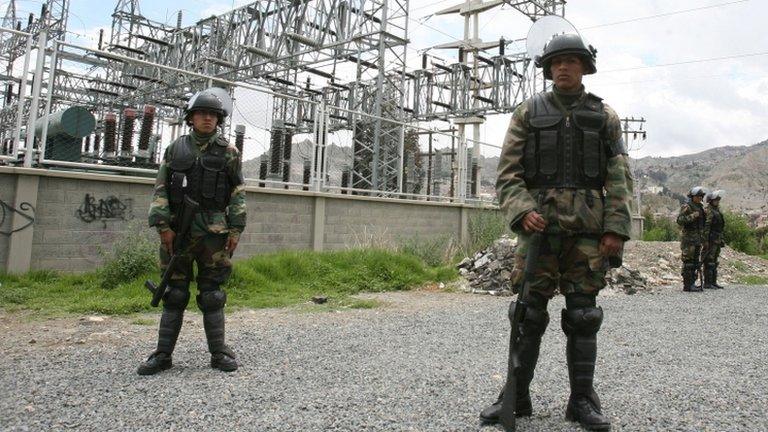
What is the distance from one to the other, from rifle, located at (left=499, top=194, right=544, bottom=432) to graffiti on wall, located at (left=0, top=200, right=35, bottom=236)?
5640 mm

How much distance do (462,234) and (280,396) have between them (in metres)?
9.24

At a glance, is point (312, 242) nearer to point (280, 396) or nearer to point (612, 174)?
point (280, 396)

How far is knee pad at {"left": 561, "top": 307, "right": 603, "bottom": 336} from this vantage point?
247cm

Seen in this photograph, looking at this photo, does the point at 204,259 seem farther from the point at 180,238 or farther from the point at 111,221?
the point at 111,221

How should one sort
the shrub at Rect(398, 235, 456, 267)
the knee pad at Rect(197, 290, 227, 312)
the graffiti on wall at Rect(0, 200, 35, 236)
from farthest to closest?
1. the shrub at Rect(398, 235, 456, 267)
2. the graffiti on wall at Rect(0, 200, 35, 236)
3. the knee pad at Rect(197, 290, 227, 312)

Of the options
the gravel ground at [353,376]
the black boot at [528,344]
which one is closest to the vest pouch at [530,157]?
the black boot at [528,344]

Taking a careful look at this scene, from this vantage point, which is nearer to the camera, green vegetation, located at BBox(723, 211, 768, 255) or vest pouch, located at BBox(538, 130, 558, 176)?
vest pouch, located at BBox(538, 130, 558, 176)

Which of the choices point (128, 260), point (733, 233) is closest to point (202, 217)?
point (128, 260)

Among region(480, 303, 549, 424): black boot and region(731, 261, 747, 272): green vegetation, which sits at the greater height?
region(731, 261, 747, 272): green vegetation

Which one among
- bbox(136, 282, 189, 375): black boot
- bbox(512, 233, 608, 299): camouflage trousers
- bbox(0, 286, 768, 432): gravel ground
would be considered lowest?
bbox(0, 286, 768, 432): gravel ground

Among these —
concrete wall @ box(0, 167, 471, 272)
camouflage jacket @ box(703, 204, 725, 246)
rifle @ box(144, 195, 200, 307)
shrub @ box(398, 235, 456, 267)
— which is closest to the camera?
rifle @ box(144, 195, 200, 307)

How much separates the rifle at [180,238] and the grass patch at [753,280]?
41.4 feet

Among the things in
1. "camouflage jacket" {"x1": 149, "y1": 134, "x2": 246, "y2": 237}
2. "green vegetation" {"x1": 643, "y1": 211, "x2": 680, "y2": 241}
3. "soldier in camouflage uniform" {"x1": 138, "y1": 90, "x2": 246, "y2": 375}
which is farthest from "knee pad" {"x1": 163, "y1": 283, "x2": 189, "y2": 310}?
"green vegetation" {"x1": 643, "y1": 211, "x2": 680, "y2": 241}

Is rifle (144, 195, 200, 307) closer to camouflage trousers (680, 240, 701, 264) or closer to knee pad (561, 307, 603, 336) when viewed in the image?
knee pad (561, 307, 603, 336)
